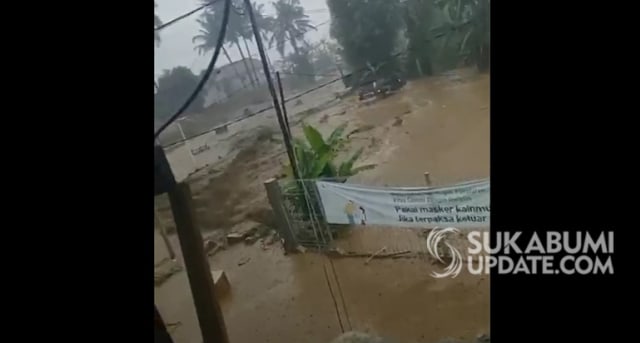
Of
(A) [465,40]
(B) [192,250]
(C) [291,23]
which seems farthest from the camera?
(B) [192,250]

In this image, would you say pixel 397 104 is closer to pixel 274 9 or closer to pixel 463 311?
pixel 274 9

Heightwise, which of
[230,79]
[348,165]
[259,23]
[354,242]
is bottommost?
[354,242]

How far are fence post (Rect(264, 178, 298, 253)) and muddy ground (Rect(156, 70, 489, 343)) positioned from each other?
21mm

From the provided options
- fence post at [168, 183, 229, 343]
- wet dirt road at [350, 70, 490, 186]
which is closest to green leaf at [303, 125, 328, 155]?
wet dirt road at [350, 70, 490, 186]

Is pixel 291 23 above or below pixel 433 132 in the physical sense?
above

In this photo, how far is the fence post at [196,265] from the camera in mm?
1662

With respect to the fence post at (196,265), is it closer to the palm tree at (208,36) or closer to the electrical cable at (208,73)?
the electrical cable at (208,73)

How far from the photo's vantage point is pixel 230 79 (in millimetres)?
1596

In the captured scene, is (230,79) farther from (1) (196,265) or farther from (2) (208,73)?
(1) (196,265)

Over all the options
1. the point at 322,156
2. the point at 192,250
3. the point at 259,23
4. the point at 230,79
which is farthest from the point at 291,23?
the point at 192,250

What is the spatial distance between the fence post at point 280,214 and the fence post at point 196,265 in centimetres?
24

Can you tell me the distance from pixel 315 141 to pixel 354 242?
0.29 metres
